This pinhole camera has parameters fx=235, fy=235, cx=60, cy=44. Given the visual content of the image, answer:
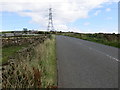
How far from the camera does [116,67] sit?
11070 mm

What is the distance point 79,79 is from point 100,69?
236 cm

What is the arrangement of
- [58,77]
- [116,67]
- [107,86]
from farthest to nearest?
1. [116,67]
2. [58,77]
3. [107,86]

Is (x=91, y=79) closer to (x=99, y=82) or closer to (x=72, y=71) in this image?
(x=99, y=82)

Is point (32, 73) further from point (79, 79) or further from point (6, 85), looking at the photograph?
point (79, 79)

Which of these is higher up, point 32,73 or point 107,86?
point 32,73

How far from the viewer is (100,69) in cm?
1059

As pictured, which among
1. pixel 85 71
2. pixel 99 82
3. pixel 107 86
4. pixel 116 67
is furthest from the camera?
pixel 116 67

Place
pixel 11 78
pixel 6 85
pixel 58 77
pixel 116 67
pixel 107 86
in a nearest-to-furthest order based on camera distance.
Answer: pixel 6 85, pixel 11 78, pixel 107 86, pixel 58 77, pixel 116 67

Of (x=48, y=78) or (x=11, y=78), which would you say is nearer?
(x=11, y=78)

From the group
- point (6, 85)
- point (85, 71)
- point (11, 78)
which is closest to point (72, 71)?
point (85, 71)

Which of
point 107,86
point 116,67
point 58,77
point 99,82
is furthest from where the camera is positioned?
point 116,67

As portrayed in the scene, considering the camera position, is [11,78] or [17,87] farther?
[11,78]

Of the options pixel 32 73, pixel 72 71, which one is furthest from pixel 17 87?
pixel 72 71

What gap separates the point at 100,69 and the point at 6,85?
556cm
